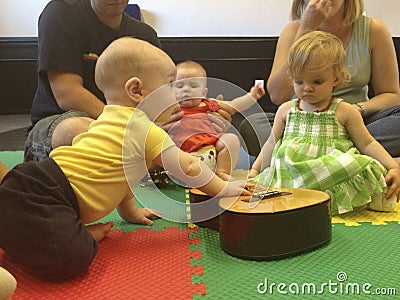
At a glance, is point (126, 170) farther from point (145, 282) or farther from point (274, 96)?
point (274, 96)

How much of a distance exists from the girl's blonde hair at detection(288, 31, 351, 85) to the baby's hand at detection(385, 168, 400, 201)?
260 mm

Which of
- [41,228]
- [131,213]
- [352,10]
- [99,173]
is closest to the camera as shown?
[41,228]

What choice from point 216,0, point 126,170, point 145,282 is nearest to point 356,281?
point 145,282

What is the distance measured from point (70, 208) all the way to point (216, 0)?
8.96 feet

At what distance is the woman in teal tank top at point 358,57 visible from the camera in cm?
139

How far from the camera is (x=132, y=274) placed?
81 centimetres

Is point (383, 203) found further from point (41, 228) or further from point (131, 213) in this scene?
point (41, 228)

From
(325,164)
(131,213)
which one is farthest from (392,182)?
(131,213)

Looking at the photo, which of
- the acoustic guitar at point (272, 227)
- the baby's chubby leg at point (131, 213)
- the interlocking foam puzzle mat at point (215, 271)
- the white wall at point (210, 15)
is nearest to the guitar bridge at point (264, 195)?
the acoustic guitar at point (272, 227)

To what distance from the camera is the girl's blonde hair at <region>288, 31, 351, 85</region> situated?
1124 millimetres

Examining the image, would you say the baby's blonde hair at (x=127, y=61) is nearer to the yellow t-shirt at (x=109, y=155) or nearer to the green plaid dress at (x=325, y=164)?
the yellow t-shirt at (x=109, y=155)

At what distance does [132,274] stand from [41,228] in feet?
0.58

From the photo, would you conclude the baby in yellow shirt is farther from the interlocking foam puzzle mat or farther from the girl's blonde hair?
the girl's blonde hair

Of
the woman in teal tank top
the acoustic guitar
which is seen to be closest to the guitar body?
the acoustic guitar
